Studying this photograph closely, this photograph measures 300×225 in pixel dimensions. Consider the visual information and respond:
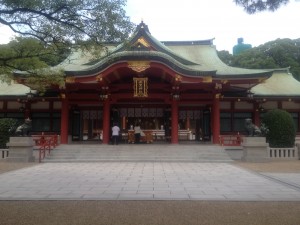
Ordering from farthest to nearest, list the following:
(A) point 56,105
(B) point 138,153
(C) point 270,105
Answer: (C) point 270,105, (A) point 56,105, (B) point 138,153

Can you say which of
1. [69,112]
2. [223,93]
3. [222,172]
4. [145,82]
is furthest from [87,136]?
[222,172]

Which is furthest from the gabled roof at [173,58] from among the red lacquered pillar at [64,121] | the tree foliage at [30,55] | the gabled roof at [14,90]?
the tree foliage at [30,55]

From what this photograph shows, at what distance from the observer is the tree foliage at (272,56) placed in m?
47.2

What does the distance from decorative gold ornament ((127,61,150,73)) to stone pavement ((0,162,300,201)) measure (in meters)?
7.31

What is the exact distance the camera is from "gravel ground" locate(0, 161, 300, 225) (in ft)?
20.8

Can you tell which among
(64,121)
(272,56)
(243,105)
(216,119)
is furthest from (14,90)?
(272,56)

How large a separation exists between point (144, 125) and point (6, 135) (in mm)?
9740

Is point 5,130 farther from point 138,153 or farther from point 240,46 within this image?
point 240,46

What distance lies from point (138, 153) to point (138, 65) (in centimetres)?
507

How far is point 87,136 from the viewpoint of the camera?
86.8 feet

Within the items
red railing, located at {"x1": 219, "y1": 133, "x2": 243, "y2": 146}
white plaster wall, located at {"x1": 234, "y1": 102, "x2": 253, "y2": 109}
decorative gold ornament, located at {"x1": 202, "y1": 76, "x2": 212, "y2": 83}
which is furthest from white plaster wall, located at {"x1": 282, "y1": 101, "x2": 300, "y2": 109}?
decorative gold ornament, located at {"x1": 202, "y1": 76, "x2": 212, "y2": 83}

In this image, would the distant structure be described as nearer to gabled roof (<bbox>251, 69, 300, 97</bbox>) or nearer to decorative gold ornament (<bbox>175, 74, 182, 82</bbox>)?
gabled roof (<bbox>251, 69, 300, 97</bbox>)

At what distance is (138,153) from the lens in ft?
61.6

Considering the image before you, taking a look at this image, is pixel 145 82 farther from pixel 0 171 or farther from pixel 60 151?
pixel 0 171
